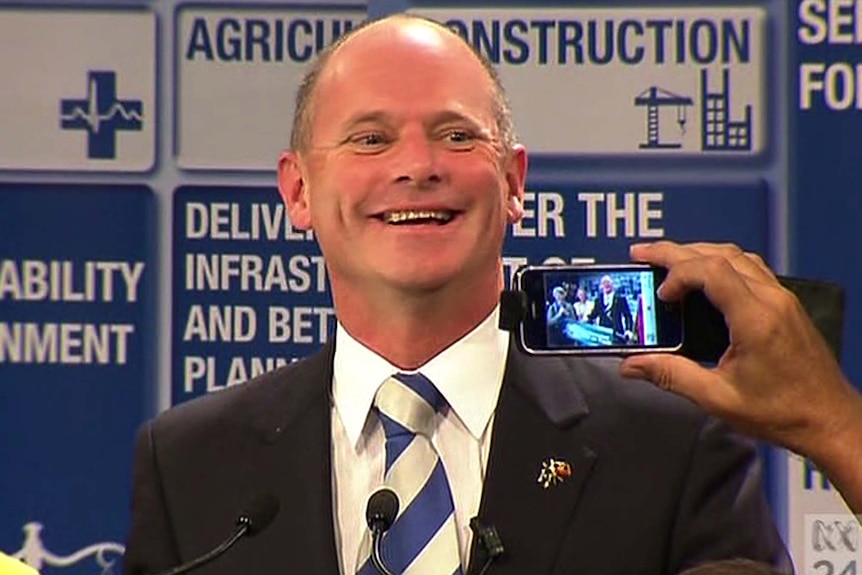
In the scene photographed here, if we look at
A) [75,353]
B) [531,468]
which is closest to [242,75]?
[75,353]

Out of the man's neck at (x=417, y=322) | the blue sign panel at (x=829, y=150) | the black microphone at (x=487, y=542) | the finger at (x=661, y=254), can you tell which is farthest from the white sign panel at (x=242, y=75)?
the finger at (x=661, y=254)

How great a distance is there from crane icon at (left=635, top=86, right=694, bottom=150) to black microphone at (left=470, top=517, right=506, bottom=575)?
1278mm

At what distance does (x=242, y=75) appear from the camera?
3258mm

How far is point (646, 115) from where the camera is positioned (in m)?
3.19

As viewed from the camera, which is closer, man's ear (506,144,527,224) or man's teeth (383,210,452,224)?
man's teeth (383,210,452,224)

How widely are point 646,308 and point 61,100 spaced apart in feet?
5.91

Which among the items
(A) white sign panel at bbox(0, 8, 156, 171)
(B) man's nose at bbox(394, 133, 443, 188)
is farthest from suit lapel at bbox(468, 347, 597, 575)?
(A) white sign panel at bbox(0, 8, 156, 171)

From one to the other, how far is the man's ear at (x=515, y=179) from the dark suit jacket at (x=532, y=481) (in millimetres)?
185

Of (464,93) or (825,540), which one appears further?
(825,540)

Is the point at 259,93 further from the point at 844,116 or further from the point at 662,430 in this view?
the point at 662,430

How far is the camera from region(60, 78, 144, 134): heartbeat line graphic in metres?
3.28

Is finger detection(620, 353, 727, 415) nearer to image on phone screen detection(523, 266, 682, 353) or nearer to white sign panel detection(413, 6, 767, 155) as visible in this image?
image on phone screen detection(523, 266, 682, 353)

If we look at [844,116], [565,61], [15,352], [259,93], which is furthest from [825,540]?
[15,352]

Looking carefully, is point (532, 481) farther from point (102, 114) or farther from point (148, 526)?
point (102, 114)
